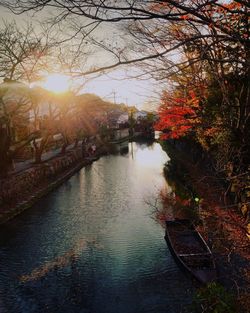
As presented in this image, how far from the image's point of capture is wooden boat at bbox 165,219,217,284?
1358 centimetres

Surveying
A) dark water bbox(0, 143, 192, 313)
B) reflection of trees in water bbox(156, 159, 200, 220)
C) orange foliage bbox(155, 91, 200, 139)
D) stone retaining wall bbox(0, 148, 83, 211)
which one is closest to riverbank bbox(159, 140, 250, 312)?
reflection of trees in water bbox(156, 159, 200, 220)

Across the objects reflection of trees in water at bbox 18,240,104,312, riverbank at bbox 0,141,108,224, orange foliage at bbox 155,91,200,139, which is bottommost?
reflection of trees in water at bbox 18,240,104,312

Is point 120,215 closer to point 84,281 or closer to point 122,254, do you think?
point 122,254

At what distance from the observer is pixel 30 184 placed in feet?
91.7

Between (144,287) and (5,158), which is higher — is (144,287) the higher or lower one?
the lower one

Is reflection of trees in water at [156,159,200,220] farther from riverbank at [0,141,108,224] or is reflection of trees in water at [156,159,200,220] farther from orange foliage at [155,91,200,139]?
riverbank at [0,141,108,224]

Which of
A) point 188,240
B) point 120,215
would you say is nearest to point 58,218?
point 120,215

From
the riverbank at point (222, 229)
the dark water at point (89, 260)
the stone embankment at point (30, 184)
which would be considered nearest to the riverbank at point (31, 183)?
the stone embankment at point (30, 184)

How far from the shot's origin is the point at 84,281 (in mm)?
14273

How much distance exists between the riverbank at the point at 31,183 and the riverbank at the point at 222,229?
9882mm

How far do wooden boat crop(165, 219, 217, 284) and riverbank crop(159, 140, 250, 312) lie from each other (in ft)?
1.33

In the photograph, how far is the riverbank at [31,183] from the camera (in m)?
23.1

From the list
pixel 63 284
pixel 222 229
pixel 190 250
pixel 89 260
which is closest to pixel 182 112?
pixel 190 250

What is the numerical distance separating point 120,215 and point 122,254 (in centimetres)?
643
